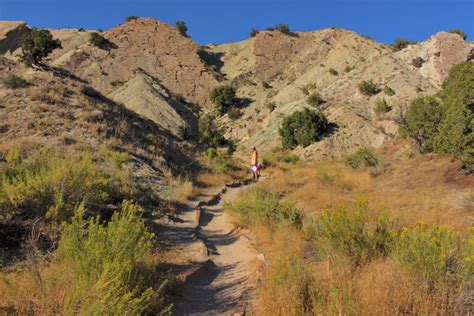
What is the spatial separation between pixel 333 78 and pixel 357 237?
39.5 meters

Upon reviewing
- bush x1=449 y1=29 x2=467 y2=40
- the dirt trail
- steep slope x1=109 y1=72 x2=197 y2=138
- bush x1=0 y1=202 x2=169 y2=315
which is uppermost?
bush x1=449 y1=29 x2=467 y2=40

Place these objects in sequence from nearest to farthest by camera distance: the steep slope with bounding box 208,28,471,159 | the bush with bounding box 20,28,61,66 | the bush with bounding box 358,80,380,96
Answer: the bush with bounding box 20,28,61,66
the steep slope with bounding box 208,28,471,159
the bush with bounding box 358,80,380,96

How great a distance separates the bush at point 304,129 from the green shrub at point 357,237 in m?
24.0

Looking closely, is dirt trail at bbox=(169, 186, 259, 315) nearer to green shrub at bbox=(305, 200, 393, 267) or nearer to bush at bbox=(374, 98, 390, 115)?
green shrub at bbox=(305, 200, 393, 267)

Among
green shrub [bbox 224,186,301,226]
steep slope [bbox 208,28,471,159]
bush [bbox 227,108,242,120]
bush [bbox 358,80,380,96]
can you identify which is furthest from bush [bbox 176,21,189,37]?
green shrub [bbox 224,186,301,226]

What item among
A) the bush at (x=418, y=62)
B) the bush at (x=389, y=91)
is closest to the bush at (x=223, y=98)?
the bush at (x=389, y=91)

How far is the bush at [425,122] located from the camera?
18438 mm

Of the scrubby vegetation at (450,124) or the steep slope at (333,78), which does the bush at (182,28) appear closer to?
the steep slope at (333,78)

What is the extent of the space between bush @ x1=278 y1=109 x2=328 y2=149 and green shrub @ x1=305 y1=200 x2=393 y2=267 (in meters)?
24.0

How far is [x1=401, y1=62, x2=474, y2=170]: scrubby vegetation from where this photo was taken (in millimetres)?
13007

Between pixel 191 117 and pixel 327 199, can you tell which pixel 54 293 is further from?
pixel 191 117

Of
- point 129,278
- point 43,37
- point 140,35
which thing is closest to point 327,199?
point 129,278

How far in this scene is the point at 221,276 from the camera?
650 centimetres

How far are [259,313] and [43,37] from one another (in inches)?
990
